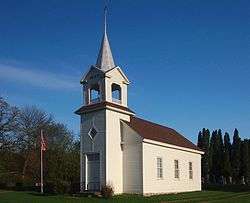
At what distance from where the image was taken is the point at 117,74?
41.7 m

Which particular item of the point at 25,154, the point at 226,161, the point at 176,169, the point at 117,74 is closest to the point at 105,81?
the point at 117,74

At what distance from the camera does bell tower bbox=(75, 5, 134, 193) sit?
38969 mm

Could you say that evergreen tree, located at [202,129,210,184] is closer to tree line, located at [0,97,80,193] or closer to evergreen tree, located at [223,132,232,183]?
evergreen tree, located at [223,132,232,183]

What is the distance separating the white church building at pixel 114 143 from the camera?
39.1 metres

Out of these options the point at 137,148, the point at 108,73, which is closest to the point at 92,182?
the point at 137,148

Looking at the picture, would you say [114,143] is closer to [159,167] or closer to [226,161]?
[159,167]

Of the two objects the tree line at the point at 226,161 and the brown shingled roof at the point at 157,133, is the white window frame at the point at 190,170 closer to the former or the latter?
the brown shingled roof at the point at 157,133

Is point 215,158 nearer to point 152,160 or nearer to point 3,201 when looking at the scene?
point 152,160

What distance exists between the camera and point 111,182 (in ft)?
127

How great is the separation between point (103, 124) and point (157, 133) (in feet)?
27.7

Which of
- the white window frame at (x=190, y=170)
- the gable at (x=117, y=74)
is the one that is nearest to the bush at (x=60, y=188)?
the gable at (x=117, y=74)

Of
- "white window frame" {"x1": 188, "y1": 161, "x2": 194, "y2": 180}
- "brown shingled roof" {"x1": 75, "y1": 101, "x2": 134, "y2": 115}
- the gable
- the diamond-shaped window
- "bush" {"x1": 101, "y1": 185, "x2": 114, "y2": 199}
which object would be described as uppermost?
the gable

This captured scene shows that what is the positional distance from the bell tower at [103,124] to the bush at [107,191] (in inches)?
29.1

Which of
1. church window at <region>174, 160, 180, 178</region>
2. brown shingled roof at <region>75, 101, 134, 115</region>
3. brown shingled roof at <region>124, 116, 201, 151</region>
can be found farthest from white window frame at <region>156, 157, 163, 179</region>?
brown shingled roof at <region>75, 101, 134, 115</region>
